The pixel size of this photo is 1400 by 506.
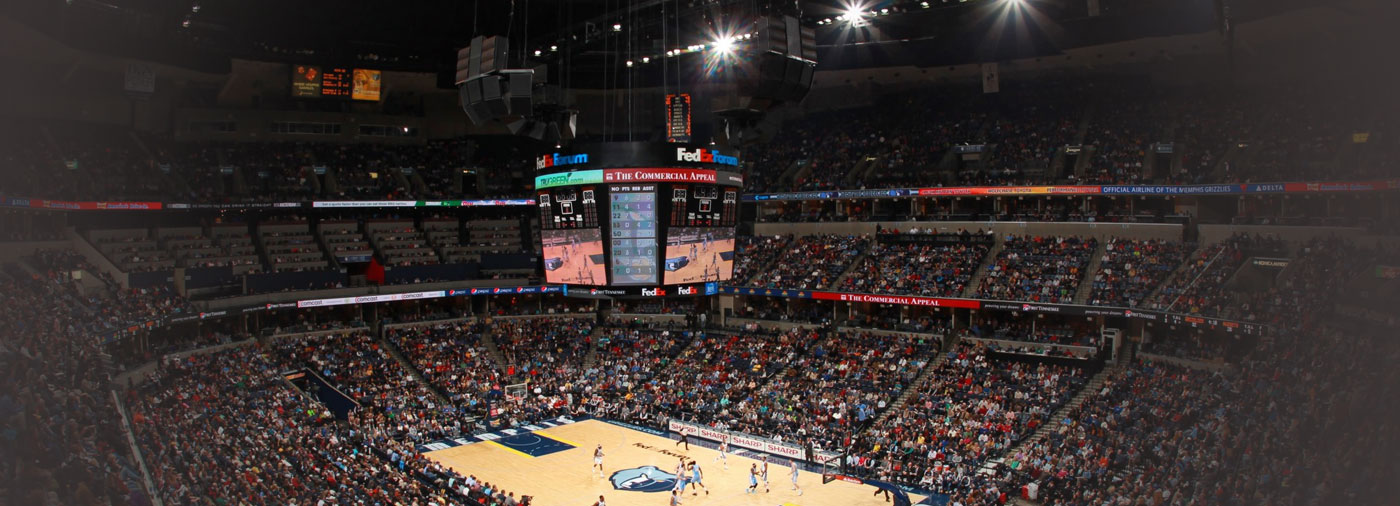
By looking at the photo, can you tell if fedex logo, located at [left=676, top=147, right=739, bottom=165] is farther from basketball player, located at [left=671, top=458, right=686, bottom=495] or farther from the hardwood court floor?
the hardwood court floor

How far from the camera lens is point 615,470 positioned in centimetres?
3062

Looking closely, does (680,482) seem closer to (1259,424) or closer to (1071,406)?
(1071,406)

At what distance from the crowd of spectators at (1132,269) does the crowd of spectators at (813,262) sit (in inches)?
434

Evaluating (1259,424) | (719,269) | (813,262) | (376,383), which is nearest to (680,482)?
(719,269)

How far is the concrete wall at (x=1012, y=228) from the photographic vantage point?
37.4 metres

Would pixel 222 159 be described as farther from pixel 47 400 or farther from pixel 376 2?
pixel 47 400

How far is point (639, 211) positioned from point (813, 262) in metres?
22.7

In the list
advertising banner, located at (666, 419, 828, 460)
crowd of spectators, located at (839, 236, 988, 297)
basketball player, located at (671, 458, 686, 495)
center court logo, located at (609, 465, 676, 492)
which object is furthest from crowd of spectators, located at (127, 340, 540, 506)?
crowd of spectators, located at (839, 236, 988, 297)

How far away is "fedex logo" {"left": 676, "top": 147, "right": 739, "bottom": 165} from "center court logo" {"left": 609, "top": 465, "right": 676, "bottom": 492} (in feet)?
35.4

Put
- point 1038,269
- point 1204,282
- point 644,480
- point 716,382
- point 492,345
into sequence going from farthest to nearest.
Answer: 1. point 492,345
2. point 716,382
3. point 1038,269
4. point 1204,282
5. point 644,480

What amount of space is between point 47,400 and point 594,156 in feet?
39.4

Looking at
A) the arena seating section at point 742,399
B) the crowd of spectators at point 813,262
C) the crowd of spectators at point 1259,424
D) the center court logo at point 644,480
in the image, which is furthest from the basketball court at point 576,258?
the crowd of spectators at point 813,262

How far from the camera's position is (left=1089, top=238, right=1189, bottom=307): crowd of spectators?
33.3 metres

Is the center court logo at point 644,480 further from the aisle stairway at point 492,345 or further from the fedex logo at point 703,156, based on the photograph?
the aisle stairway at point 492,345
